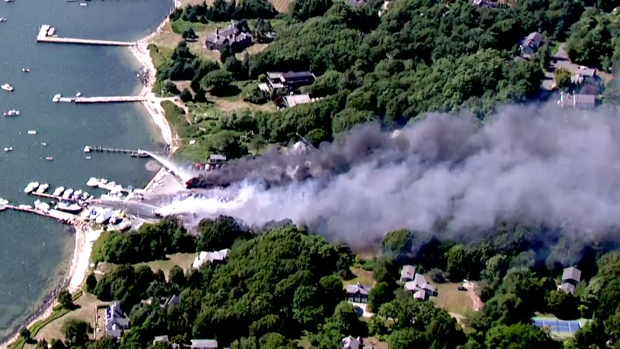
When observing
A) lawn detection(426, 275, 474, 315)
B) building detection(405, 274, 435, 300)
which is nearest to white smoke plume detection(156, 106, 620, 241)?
lawn detection(426, 275, 474, 315)

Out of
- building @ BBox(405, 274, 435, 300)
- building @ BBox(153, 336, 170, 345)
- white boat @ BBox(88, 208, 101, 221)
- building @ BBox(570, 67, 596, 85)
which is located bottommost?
white boat @ BBox(88, 208, 101, 221)

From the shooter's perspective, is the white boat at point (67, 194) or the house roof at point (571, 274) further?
the white boat at point (67, 194)

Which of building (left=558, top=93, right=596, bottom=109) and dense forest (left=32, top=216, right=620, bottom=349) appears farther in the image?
building (left=558, top=93, right=596, bottom=109)

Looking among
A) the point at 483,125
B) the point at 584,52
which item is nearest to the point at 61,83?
the point at 483,125

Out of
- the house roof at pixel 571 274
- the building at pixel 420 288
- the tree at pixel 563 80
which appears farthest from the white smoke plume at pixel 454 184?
the tree at pixel 563 80

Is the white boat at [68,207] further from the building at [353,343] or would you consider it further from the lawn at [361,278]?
the building at [353,343]

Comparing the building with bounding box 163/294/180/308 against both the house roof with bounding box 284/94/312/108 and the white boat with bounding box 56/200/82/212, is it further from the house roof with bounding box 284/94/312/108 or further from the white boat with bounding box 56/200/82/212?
the house roof with bounding box 284/94/312/108
